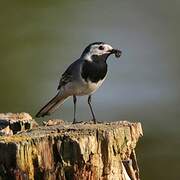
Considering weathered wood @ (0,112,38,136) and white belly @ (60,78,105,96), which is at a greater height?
white belly @ (60,78,105,96)

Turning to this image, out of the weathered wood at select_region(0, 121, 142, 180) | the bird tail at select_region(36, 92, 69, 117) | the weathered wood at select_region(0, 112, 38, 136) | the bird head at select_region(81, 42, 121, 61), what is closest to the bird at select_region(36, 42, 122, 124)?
the bird head at select_region(81, 42, 121, 61)

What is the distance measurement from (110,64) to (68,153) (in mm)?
7184

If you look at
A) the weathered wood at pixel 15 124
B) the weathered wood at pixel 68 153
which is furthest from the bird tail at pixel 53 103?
the weathered wood at pixel 68 153

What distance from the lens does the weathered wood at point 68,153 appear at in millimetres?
6121

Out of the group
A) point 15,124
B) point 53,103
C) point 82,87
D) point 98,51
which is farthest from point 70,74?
point 15,124

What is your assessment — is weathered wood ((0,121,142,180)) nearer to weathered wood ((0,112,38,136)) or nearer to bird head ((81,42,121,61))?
weathered wood ((0,112,38,136))

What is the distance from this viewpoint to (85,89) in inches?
311

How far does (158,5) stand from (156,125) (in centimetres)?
378

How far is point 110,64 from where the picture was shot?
43.9ft

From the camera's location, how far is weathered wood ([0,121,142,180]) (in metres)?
6.12

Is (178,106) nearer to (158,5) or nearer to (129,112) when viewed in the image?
(129,112)

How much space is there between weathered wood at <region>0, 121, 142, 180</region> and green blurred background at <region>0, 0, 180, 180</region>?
550 cm

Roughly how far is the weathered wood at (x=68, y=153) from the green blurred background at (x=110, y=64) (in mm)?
5497

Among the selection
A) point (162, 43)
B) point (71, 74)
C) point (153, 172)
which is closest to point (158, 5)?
point (162, 43)
